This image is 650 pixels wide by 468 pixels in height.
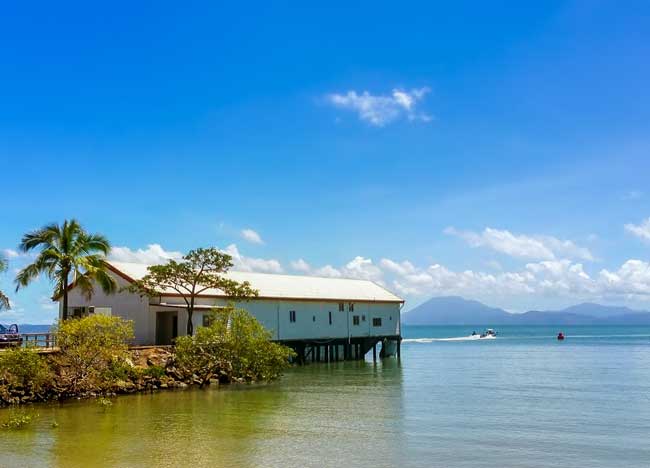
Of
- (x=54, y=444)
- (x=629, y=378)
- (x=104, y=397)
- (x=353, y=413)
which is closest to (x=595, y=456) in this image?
(x=353, y=413)

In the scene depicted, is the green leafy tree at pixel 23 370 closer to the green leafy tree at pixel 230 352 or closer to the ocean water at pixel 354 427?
the ocean water at pixel 354 427

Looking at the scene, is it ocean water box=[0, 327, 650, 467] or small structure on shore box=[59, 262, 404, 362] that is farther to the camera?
small structure on shore box=[59, 262, 404, 362]

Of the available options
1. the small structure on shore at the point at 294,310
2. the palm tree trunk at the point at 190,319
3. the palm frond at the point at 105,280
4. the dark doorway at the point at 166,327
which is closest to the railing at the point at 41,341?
the palm frond at the point at 105,280

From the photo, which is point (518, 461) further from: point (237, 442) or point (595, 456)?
point (237, 442)

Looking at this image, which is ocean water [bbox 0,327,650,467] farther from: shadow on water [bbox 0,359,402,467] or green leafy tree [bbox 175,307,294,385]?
green leafy tree [bbox 175,307,294,385]

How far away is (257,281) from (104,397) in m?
20.9

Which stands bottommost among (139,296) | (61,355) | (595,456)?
(595,456)

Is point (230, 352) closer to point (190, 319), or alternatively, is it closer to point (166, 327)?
point (190, 319)

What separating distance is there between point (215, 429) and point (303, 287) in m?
30.0

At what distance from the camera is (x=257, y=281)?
5072 centimetres

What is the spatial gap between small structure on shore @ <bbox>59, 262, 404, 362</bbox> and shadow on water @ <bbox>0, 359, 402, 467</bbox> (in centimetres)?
844

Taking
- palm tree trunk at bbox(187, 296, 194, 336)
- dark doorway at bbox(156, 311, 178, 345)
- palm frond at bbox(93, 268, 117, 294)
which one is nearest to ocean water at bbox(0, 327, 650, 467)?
palm tree trunk at bbox(187, 296, 194, 336)

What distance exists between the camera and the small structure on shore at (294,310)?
41125 mm

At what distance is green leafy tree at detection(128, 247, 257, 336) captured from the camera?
129ft
